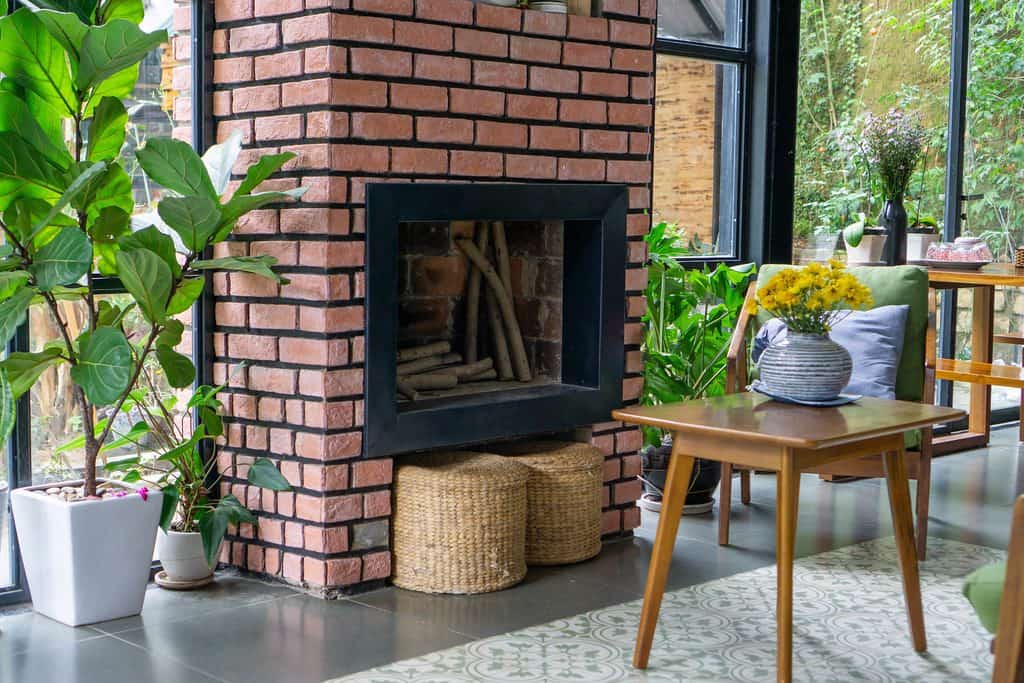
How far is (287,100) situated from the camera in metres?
3.29

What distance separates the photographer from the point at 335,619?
10.3ft

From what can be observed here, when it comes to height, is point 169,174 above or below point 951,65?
below

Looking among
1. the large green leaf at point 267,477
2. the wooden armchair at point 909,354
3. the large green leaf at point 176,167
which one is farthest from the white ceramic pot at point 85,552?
the wooden armchair at point 909,354

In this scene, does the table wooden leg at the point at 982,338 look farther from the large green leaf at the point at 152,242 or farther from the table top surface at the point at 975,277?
the large green leaf at the point at 152,242

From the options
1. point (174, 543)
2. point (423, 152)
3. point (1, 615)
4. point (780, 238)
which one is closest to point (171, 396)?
point (174, 543)

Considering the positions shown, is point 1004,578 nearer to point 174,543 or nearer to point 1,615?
point 174,543

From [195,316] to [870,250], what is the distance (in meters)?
2.65

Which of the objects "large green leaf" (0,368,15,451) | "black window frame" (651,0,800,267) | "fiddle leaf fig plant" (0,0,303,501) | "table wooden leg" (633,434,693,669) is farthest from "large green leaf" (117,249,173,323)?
"black window frame" (651,0,800,267)

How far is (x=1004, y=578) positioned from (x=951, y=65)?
173 inches

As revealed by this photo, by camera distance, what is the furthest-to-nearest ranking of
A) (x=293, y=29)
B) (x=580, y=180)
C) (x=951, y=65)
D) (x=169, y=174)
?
(x=951, y=65) < (x=580, y=180) < (x=293, y=29) < (x=169, y=174)

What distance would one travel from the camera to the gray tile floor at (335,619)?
110 inches

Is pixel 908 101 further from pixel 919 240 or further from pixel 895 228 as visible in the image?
pixel 895 228

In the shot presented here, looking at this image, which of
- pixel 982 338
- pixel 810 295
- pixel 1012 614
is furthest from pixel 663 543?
pixel 982 338

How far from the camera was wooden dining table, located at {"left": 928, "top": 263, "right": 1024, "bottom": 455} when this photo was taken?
15.8ft
